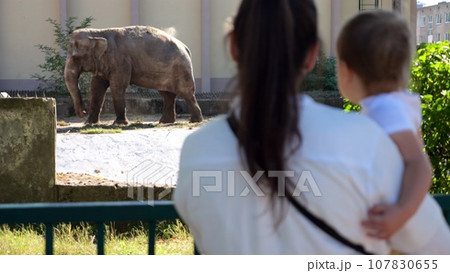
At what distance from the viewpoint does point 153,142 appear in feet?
35.5

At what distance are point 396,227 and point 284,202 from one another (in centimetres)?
29

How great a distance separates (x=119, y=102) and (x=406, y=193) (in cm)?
1307

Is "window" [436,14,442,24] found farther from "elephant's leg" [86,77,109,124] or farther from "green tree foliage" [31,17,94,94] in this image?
"elephant's leg" [86,77,109,124]

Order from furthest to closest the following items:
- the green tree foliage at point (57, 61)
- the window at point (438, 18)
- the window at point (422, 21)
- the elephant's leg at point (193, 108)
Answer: the window at point (422, 21)
the window at point (438, 18)
the green tree foliage at point (57, 61)
the elephant's leg at point (193, 108)

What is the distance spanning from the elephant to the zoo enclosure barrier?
37.7ft

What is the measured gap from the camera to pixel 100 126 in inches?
546

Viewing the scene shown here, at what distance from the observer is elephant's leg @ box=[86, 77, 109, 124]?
14.7 meters

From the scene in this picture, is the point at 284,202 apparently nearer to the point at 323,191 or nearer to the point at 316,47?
the point at 323,191

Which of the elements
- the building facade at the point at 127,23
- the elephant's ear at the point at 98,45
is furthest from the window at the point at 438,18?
the elephant's ear at the point at 98,45

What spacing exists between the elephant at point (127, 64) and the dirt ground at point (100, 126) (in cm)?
39

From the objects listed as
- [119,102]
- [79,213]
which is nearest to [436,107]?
[79,213]

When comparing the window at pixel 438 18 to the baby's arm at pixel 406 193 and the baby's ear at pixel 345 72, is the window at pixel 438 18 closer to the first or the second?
the baby's ear at pixel 345 72

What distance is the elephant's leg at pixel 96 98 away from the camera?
48.2 ft

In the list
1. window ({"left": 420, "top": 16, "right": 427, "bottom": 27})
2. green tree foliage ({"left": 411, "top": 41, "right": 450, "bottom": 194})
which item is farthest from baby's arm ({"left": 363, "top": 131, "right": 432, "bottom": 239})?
window ({"left": 420, "top": 16, "right": 427, "bottom": 27})
